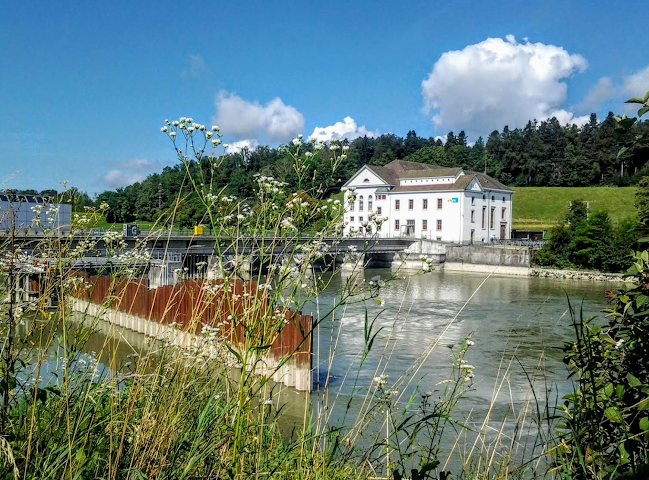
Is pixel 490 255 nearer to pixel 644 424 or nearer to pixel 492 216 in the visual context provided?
pixel 492 216

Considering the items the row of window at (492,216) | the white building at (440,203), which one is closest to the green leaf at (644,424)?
the white building at (440,203)

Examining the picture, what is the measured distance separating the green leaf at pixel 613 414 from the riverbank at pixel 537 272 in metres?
36.4

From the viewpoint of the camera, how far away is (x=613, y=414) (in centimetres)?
229

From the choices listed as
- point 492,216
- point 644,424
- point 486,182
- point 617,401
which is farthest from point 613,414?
point 492,216

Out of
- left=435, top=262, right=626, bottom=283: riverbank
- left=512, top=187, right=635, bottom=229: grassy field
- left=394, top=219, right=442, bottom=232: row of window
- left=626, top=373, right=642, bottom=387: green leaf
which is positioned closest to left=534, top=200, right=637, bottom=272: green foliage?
left=435, top=262, right=626, bottom=283: riverbank

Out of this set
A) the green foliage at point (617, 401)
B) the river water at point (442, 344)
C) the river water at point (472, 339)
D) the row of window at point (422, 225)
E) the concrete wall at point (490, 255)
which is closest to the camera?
the green foliage at point (617, 401)

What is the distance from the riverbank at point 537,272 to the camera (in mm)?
39656

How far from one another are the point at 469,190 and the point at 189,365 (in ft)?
177

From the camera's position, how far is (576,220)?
45375 millimetres

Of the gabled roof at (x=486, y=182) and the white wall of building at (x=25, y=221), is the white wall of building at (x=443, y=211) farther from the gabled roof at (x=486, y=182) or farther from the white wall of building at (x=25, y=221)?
the white wall of building at (x=25, y=221)

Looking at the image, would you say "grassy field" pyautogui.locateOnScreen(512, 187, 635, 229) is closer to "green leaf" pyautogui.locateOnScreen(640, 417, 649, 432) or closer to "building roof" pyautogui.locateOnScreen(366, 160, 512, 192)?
"building roof" pyautogui.locateOnScreen(366, 160, 512, 192)

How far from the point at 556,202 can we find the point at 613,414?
7988 centimetres

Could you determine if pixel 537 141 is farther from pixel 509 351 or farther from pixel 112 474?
pixel 112 474

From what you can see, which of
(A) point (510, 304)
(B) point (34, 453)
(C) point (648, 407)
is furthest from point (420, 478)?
(A) point (510, 304)
